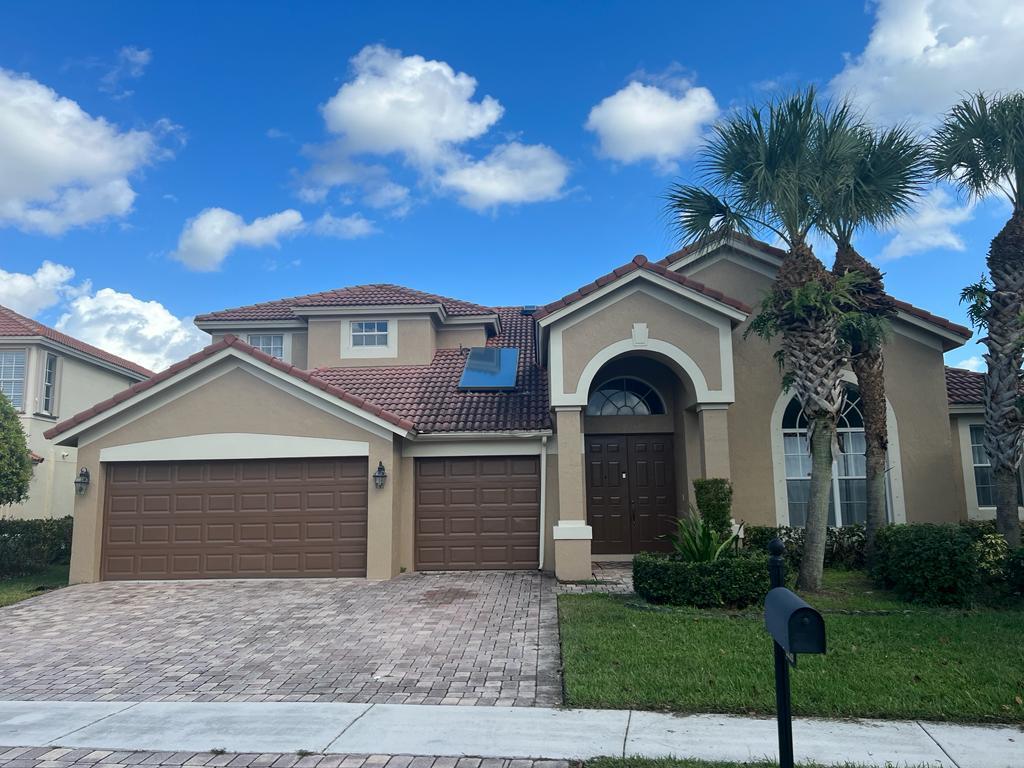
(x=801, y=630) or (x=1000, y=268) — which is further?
(x=1000, y=268)

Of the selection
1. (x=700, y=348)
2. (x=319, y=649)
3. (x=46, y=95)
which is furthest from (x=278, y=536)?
(x=46, y=95)

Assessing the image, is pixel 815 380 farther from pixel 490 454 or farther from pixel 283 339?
pixel 283 339

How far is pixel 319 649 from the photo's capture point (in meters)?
8.45

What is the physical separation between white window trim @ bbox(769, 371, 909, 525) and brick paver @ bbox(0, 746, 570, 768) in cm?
1033

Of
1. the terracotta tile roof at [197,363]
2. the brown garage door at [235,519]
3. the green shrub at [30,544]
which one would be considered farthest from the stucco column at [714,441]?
the green shrub at [30,544]

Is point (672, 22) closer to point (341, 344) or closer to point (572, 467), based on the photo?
point (572, 467)

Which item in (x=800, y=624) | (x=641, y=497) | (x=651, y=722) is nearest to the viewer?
(x=800, y=624)

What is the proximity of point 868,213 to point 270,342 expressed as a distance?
582 inches

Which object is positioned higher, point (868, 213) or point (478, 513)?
point (868, 213)

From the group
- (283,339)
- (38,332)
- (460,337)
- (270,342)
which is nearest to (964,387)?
(460,337)

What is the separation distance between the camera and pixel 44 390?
806 inches

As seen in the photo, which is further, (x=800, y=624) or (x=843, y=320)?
(x=843, y=320)

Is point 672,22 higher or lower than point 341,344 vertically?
higher

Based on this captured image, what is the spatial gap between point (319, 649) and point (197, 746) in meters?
2.98
